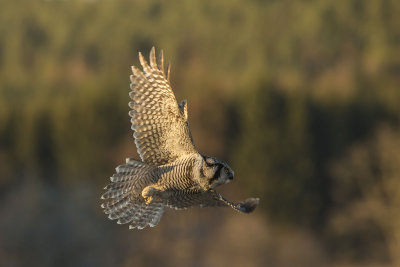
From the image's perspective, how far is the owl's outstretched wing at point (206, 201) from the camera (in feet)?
19.2

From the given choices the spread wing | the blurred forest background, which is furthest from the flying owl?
the blurred forest background

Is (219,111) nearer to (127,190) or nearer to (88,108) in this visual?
(88,108)

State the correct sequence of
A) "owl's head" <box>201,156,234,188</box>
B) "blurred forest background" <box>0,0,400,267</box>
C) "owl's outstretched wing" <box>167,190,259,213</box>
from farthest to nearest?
1. "blurred forest background" <box>0,0,400,267</box>
2. "owl's outstretched wing" <box>167,190,259,213</box>
3. "owl's head" <box>201,156,234,188</box>

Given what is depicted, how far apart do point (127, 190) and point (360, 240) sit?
1473 inches

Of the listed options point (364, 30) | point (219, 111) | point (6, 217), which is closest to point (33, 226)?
point (6, 217)

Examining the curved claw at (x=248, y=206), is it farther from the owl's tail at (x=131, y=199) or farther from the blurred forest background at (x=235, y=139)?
the blurred forest background at (x=235, y=139)

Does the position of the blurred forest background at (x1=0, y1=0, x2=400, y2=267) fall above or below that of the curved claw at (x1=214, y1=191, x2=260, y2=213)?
below

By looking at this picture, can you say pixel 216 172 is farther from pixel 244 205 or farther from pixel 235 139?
pixel 235 139

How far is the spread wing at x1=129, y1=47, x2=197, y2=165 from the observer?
5.90 m

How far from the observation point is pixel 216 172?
5.31 meters

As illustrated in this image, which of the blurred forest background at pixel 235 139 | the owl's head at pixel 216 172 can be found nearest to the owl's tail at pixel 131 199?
the owl's head at pixel 216 172

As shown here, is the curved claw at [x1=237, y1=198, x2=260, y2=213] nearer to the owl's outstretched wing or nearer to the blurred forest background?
the owl's outstretched wing

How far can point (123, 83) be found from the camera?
56.4m

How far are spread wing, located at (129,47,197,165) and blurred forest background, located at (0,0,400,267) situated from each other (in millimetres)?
22526
